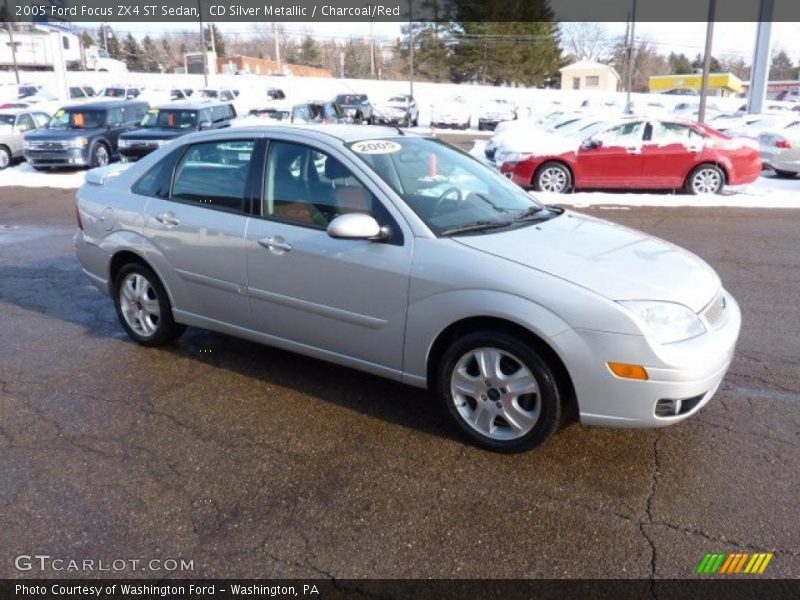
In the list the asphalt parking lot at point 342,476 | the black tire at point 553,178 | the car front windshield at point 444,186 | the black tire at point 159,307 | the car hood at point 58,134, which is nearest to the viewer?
the asphalt parking lot at point 342,476

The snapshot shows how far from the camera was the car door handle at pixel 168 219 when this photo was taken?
459cm

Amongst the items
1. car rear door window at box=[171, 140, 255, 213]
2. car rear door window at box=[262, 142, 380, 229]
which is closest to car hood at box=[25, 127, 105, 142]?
car rear door window at box=[171, 140, 255, 213]

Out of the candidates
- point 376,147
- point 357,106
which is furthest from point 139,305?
point 357,106

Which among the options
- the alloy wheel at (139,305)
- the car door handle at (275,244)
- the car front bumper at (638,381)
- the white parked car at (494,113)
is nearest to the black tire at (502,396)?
the car front bumper at (638,381)

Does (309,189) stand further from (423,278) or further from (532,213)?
(532,213)

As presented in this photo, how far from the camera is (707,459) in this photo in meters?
3.44

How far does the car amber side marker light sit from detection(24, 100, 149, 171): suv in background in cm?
1699

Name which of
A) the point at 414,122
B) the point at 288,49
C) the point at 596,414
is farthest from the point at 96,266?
the point at 288,49

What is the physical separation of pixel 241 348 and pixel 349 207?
1.77m

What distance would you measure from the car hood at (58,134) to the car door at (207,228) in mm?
14354

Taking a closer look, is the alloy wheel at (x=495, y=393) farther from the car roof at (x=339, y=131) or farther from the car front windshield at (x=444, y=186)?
the car roof at (x=339, y=131)

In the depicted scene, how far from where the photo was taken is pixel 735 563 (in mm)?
2684

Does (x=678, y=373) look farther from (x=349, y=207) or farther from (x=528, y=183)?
(x=528, y=183)
